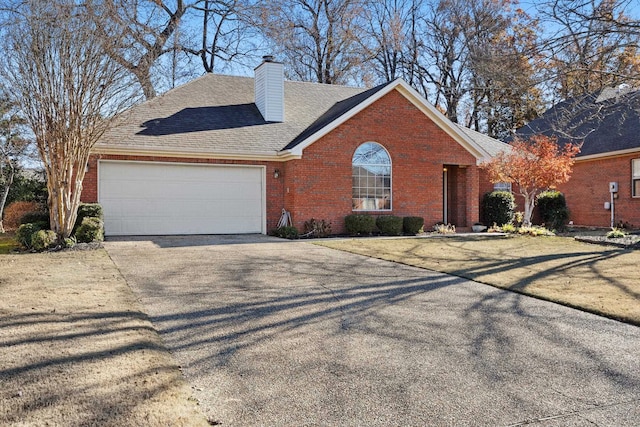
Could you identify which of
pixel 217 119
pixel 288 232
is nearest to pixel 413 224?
pixel 288 232

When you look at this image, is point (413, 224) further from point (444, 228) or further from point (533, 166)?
point (533, 166)

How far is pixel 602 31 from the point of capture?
10188 mm

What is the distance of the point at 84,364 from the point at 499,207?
1683 centimetres

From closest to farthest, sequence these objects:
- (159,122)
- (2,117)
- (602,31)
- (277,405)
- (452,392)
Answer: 1. (277,405)
2. (452,392)
3. (602,31)
4. (159,122)
5. (2,117)

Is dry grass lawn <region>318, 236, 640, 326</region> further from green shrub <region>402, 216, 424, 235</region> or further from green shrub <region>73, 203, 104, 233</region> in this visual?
green shrub <region>73, 203, 104, 233</region>

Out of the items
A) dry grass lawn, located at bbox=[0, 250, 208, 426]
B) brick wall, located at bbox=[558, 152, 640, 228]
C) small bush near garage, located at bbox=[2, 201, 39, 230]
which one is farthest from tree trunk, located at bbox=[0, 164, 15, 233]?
brick wall, located at bbox=[558, 152, 640, 228]

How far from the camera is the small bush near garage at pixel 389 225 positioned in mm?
15844

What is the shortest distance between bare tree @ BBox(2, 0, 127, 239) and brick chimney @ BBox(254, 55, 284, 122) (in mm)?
6710

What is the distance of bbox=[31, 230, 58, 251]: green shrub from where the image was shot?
35.2 ft

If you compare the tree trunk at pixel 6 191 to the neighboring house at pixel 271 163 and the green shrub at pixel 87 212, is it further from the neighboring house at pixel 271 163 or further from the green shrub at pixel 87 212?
the green shrub at pixel 87 212

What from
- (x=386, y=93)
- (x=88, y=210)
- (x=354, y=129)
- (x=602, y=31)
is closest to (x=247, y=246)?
(x=88, y=210)

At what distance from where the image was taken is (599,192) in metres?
20.0

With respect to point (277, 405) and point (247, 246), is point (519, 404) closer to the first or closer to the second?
point (277, 405)

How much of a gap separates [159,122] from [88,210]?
4.17m
